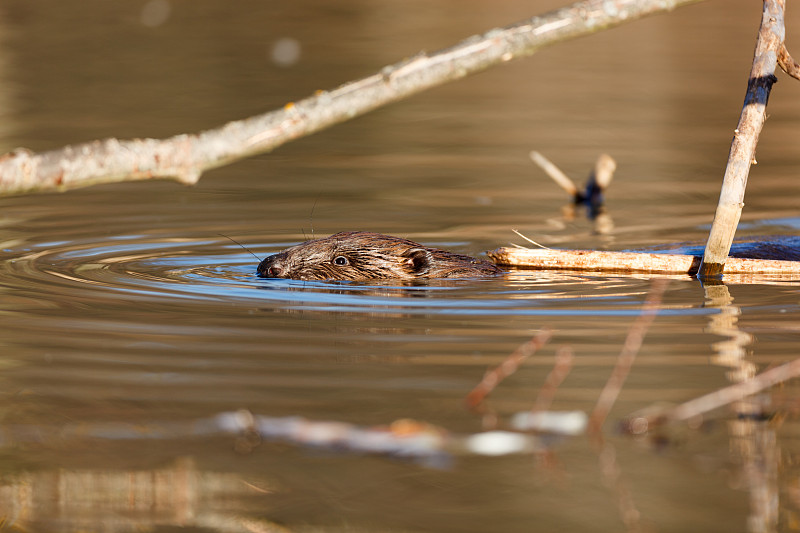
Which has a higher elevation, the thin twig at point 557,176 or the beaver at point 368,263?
the thin twig at point 557,176

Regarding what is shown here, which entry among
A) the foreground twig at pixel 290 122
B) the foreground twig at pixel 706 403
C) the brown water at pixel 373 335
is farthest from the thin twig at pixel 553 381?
the foreground twig at pixel 290 122

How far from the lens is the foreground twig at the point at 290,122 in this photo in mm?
4758

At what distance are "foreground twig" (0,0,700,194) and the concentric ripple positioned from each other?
7.44ft

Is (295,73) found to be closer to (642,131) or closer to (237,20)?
(642,131)

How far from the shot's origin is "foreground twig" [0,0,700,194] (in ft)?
15.6

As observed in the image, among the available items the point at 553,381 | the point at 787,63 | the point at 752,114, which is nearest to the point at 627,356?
the point at 553,381

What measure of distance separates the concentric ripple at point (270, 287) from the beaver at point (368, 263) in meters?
0.15

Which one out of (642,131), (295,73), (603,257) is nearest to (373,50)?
(295,73)

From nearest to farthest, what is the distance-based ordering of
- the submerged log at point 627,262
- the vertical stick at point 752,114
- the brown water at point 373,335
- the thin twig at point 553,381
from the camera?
the brown water at point 373,335
the thin twig at point 553,381
the vertical stick at point 752,114
the submerged log at point 627,262

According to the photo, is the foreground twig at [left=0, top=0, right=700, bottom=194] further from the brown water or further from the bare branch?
the bare branch

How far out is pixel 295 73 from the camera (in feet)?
76.6

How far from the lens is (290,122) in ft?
16.2

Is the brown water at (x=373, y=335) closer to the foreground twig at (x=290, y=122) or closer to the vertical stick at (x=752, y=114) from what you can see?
the vertical stick at (x=752, y=114)

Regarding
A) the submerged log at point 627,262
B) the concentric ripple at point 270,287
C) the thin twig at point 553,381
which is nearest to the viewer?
the thin twig at point 553,381
